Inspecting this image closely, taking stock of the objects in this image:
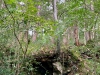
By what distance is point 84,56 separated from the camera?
8664mm

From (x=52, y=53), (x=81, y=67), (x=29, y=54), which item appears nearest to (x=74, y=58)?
(x=81, y=67)

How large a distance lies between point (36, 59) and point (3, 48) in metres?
1.63

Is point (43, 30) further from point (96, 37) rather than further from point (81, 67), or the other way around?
point (81, 67)

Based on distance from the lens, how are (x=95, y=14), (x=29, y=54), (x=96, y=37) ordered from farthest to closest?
(x=29, y=54)
(x=96, y=37)
(x=95, y=14)

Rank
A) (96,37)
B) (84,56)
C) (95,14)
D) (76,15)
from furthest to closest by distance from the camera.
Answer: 1. (84,56)
2. (96,37)
3. (95,14)
4. (76,15)

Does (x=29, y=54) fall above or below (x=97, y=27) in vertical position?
below

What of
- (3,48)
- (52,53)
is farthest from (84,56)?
(3,48)

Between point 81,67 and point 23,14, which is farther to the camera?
point 81,67

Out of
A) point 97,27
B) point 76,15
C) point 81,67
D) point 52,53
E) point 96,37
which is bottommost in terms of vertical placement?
point 81,67

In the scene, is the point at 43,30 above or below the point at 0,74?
above

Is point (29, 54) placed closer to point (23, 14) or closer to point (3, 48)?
point (3, 48)

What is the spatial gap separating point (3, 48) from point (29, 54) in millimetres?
1128

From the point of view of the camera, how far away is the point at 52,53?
7797mm

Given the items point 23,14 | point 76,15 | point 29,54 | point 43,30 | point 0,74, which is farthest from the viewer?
point 29,54
